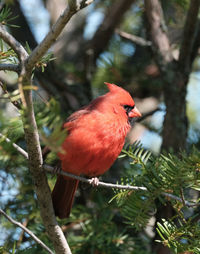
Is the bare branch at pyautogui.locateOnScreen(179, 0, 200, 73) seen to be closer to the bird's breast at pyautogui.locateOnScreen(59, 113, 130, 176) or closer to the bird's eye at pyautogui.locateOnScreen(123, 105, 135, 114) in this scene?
the bird's eye at pyautogui.locateOnScreen(123, 105, 135, 114)

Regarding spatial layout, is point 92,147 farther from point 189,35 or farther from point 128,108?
point 189,35

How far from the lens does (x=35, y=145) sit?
1349 millimetres

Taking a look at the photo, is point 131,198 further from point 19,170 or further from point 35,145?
point 19,170

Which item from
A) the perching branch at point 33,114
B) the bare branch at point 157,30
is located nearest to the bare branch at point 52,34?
the perching branch at point 33,114

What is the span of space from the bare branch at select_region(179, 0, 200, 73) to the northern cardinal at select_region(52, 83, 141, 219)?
2.20ft

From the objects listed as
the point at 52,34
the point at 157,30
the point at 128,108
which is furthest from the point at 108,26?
the point at 52,34

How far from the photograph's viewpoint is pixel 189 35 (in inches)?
95.8

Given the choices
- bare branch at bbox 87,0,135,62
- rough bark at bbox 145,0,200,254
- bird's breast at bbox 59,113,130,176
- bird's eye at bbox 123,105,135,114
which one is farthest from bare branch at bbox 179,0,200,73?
bare branch at bbox 87,0,135,62

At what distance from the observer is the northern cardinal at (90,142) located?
5.96 feet

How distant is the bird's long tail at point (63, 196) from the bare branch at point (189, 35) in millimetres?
1082

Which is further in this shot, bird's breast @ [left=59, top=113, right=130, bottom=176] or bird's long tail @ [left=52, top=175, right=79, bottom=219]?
bird's long tail @ [left=52, top=175, right=79, bottom=219]

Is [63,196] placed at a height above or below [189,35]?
below

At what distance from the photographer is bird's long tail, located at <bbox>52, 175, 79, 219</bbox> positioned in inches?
76.5

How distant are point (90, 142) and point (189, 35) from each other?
3.53ft
